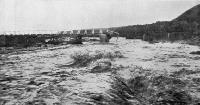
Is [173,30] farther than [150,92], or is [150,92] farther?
[173,30]

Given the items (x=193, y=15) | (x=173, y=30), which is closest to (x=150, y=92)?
(x=173, y=30)

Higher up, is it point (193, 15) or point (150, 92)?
point (193, 15)

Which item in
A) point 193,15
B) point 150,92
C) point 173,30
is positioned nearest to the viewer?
point 150,92

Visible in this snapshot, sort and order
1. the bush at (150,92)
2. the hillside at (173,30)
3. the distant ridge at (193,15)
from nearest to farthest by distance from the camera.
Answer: the bush at (150,92), the hillside at (173,30), the distant ridge at (193,15)

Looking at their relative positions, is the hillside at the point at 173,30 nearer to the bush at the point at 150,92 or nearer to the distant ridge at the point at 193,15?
the distant ridge at the point at 193,15

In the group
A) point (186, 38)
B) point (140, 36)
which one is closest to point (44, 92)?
point (186, 38)

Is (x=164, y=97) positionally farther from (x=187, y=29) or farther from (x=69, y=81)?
(x=187, y=29)

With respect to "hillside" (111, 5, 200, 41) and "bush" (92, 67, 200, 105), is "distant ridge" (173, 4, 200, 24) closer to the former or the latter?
"hillside" (111, 5, 200, 41)

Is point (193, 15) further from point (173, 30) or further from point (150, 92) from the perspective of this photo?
point (150, 92)

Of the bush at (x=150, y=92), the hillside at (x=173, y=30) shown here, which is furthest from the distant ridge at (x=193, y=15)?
the bush at (x=150, y=92)
